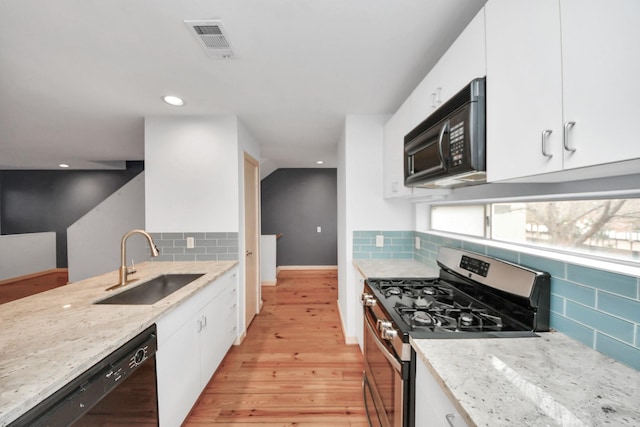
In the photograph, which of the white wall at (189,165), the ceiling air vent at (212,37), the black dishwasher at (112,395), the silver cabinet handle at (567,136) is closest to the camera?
the silver cabinet handle at (567,136)

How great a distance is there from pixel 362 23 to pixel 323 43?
239mm

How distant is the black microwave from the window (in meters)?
0.36

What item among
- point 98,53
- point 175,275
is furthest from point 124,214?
point 98,53

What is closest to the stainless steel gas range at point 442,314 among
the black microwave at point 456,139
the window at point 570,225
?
the window at point 570,225

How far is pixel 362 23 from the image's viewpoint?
121 cm

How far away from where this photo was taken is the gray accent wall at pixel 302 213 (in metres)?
5.49

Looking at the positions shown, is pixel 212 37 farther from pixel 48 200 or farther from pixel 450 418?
pixel 48 200

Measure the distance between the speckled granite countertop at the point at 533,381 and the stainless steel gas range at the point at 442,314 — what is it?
0.08m

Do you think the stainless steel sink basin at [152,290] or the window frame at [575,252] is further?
the stainless steel sink basin at [152,290]

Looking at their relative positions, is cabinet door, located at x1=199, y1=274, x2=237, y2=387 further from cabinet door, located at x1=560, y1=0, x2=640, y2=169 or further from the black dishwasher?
cabinet door, located at x1=560, y1=0, x2=640, y2=169

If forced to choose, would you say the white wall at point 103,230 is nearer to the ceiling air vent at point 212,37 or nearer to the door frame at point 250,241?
the door frame at point 250,241

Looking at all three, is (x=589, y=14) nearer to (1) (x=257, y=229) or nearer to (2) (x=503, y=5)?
(2) (x=503, y=5)

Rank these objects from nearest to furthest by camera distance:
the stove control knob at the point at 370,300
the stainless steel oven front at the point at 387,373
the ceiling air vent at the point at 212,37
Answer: the stainless steel oven front at the point at 387,373 < the ceiling air vent at the point at 212,37 < the stove control knob at the point at 370,300

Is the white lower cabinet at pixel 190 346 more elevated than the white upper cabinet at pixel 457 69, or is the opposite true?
the white upper cabinet at pixel 457 69
